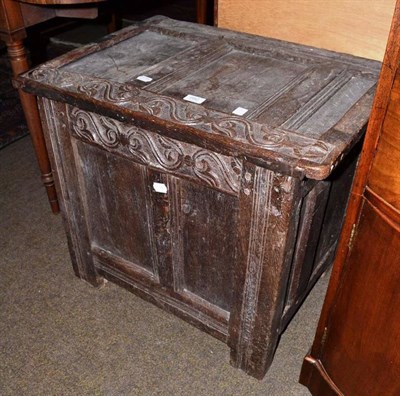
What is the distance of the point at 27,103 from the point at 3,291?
73 cm

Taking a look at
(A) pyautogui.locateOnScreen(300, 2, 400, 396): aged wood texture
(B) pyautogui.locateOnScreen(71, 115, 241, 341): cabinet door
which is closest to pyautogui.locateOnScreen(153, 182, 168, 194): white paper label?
(B) pyautogui.locateOnScreen(71, 115, 241, 341): cabinet door

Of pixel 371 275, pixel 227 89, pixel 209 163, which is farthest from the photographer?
pixel 227 89

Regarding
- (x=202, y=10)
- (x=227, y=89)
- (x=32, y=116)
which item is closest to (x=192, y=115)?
(x=227, y=89)

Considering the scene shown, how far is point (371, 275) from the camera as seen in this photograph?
1146 mm

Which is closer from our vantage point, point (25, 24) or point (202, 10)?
point (25, 24)

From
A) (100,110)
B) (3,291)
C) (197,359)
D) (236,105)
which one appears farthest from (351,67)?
(3,291)

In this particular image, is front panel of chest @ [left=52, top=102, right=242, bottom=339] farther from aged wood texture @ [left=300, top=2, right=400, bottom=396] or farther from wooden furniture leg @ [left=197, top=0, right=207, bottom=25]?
wooden furniture leg @ [left=197, top=0, right=207, bottom=25]

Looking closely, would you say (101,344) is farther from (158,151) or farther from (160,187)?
(158,151)

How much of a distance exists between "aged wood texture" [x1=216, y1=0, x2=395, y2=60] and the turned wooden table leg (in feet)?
2.56

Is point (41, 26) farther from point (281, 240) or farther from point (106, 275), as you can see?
point (281, 240)

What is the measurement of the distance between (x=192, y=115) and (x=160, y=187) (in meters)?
0.26

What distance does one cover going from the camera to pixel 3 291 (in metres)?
1.91

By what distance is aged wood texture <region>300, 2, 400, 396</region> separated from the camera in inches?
38.7

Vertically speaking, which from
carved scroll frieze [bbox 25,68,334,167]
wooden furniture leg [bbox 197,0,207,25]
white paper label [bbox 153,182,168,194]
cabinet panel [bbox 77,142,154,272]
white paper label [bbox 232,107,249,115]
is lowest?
cabinet panel [bbox 77,142,154,272]
